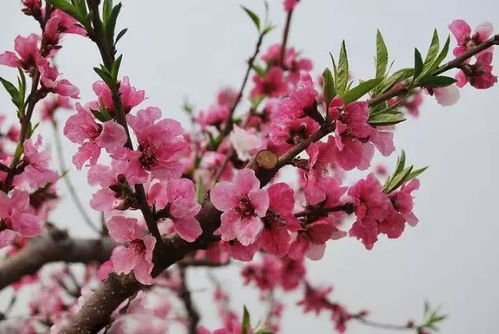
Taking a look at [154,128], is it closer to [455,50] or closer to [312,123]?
[312,123]

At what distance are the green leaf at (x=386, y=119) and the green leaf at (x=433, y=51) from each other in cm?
16

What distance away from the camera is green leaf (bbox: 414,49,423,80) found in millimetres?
990

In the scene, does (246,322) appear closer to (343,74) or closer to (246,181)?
(246,181)

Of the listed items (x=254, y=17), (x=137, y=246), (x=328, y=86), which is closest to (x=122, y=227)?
(x=137, y=246)

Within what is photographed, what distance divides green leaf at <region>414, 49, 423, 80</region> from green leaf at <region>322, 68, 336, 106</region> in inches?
7.3

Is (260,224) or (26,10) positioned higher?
(26,10)

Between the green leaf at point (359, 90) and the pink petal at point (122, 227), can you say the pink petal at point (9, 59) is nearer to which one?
the pink petal at point (122, 227)

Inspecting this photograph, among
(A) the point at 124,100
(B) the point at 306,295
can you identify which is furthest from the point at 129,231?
(B) the point at 306,295

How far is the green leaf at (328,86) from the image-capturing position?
3.23ft

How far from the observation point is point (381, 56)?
110 centimetres

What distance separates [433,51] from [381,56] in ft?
0.39

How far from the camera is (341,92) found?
1.03 meters

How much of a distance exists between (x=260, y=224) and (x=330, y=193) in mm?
265

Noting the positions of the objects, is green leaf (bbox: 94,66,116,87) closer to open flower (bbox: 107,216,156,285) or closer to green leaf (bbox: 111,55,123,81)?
green leaf (bbox: 111,55,123,81)
